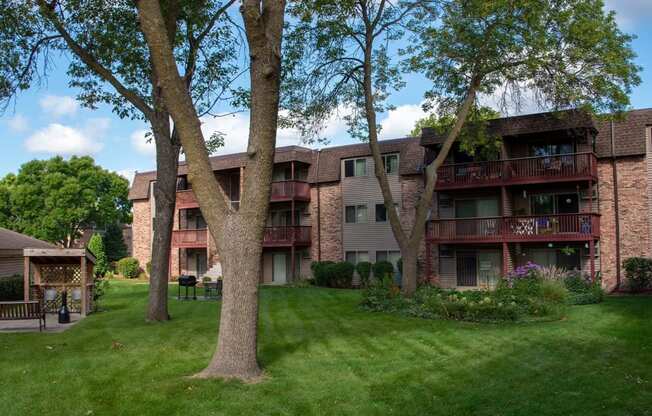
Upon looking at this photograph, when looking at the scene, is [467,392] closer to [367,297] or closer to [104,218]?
[367,297]

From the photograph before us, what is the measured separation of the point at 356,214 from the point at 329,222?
1.72 metres

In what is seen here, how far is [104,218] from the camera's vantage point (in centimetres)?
5541

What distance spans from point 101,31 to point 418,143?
17805 millimetres

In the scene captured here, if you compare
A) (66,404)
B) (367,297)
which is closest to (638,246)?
(367,297)

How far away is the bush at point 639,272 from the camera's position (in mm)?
23547

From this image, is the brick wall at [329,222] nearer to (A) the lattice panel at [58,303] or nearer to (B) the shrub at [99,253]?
(B) the shrub at [99,253]

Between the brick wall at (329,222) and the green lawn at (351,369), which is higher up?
the brick wall at (329,222)

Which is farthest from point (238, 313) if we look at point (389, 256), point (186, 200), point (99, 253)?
point (99, 253)

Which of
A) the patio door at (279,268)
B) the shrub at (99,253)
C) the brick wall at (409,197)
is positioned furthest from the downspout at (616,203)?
the shrub at (99,253)

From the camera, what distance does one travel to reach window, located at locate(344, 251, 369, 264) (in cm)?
3192

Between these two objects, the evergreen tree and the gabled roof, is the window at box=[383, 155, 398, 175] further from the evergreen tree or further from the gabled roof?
the evergreen tree

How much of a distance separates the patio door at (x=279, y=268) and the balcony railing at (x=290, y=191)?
373 centimetres

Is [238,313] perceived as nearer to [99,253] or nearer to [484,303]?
[484,303]

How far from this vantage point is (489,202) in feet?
93.1
